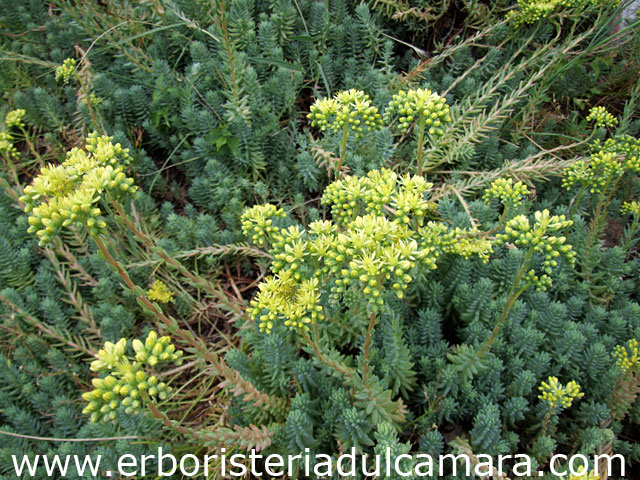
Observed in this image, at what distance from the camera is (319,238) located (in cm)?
186

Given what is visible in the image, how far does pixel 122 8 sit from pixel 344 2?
1788 mm

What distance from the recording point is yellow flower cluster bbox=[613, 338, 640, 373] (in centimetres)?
232

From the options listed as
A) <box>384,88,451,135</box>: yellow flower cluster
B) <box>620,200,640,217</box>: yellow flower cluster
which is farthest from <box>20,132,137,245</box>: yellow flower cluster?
<box>620,200,640,217</box>: yellow flower cluster

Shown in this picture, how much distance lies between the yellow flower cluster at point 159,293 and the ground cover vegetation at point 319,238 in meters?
0.02

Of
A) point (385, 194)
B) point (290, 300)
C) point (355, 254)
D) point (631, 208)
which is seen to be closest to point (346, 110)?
point (385, 194)

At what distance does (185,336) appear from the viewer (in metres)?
1.87

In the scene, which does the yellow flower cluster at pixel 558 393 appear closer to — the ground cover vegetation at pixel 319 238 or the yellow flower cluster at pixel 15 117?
the ground cover vegetation at pixel 319 238

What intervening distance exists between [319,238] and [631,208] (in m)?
2.02

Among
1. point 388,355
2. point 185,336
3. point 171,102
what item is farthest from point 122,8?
point 388,355

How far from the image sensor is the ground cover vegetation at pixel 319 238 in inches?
76.9

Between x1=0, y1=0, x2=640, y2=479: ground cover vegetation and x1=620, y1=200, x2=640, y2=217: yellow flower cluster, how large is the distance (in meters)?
0.03

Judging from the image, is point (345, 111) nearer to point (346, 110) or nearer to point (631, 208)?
point (346, 110)

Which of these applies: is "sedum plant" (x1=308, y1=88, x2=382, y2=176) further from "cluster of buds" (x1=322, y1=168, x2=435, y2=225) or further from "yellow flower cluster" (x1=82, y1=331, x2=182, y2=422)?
"yellow flower cluster" (x1=82, y1=331, x2=182, y2=422)

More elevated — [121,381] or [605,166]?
[605,166]
